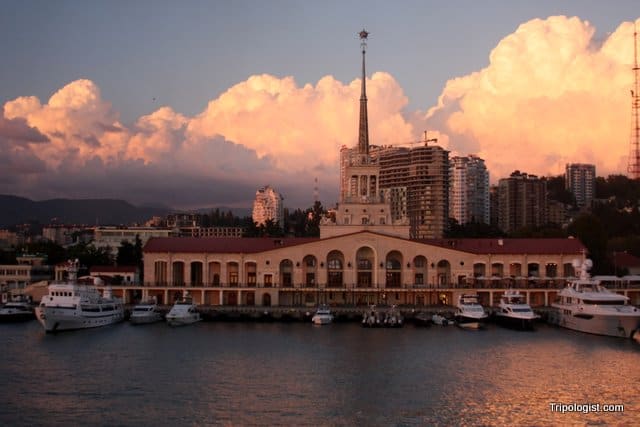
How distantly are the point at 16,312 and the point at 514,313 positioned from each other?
45.3 m

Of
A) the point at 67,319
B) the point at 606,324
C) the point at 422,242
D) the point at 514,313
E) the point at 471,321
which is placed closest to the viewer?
the point at 606,324

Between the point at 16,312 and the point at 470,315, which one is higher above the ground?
the point at 16,312

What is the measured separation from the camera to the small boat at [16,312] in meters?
73.8

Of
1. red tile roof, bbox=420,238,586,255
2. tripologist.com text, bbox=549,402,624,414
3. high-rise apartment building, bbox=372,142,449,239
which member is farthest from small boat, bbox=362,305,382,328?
high-rise apartment building, bbox=372,142,449,239

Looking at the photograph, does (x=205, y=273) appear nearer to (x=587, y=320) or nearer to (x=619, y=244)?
(x=587, y=320)

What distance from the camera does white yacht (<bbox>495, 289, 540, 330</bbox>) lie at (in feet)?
219

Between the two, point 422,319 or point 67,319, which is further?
point 422,319

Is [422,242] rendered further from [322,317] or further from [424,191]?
[424,191]

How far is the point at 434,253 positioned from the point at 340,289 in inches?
395

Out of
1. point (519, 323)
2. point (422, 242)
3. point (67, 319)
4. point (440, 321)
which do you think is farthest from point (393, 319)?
point (67, 319)

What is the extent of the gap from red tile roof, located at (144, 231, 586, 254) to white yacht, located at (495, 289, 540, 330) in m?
8.67

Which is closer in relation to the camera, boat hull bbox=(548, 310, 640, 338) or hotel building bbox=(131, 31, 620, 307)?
boat hull bbox=(548, 310, 640, 338)

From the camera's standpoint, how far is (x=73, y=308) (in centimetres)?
6744

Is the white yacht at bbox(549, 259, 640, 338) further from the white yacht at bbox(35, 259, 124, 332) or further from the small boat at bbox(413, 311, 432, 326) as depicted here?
the white yacht at bbox(35, 259, 124, 332)
